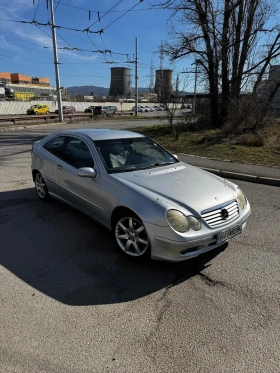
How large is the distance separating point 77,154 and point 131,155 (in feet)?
2.93

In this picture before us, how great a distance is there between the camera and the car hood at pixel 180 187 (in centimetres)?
334

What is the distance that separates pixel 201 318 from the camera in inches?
104

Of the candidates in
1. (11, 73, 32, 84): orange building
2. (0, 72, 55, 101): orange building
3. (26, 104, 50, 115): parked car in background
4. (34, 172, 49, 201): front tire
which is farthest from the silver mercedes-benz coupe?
(11, 73, 32, 84): orange building

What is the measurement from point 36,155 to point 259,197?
15.1ft

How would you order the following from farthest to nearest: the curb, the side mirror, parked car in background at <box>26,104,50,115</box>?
parked car in background at <box>26,104,50,115</box> < the curb < the side mirror

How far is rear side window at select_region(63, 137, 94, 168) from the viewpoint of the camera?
445 centimetres

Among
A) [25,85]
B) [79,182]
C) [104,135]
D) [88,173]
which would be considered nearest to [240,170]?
[104,135]

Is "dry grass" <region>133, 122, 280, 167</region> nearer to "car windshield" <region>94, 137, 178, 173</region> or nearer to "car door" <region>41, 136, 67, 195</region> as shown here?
"car windshield" <region>94, 137, 178, 173</region>

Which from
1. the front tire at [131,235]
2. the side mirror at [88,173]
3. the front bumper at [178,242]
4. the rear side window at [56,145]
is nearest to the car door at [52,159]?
the rear side window at [56,145]

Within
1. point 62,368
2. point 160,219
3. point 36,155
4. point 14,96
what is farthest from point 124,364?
point 14,96

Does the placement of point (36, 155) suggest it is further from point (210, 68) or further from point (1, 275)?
point (210, 68)

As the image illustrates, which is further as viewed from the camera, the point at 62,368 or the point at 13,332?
the point at 13,332

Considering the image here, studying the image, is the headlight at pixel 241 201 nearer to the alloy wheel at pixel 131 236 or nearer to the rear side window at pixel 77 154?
the alloy wheel at pixel 131 236

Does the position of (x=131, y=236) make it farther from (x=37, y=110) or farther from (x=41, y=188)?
(x=37, y=110)
